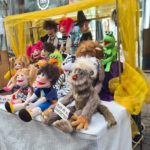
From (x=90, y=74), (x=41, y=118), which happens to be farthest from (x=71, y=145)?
(x=90, y=74)

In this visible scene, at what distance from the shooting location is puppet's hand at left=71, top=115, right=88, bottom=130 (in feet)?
3.60

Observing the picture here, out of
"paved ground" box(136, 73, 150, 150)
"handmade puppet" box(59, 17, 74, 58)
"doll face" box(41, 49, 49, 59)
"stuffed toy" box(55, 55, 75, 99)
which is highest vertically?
"handmade puppet" box(59, 17, 74, 58)

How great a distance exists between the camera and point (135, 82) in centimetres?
149

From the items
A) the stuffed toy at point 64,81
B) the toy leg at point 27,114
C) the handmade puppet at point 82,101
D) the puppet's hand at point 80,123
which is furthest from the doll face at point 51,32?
the puppet's hand at point 80,123

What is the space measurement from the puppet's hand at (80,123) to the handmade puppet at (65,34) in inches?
34.9

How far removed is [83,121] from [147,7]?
3.24 metres

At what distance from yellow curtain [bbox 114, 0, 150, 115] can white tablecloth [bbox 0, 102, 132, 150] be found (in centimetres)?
8

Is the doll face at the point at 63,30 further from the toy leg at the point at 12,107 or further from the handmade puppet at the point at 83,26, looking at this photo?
the toy leg at the point at 12,107

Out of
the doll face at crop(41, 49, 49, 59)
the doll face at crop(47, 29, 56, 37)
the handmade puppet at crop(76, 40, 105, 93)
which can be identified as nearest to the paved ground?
the handmade puppet at crop(76, 40, 105, 93)

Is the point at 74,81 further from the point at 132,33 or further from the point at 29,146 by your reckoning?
the point at 132,33

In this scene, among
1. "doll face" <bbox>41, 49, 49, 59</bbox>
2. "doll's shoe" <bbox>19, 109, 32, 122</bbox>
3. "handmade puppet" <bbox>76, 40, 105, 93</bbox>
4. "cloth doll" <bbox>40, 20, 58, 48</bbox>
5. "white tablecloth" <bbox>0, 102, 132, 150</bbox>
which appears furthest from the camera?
"cloth doll" <bbox>40, 20, 58, 48</bbox>

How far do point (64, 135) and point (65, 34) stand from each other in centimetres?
102

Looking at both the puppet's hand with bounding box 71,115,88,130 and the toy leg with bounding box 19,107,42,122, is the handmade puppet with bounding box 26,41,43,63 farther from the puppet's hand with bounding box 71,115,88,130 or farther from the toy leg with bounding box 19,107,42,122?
the puppet's hand with bounding box 71,115,88,130

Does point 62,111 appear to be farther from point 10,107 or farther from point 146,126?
point 146,126
